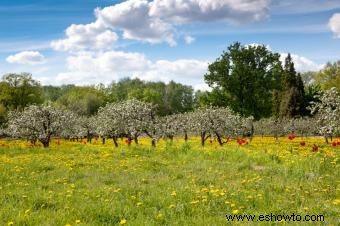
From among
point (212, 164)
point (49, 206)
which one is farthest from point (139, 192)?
point (212, 164)

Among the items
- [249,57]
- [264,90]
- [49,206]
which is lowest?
[49,206]

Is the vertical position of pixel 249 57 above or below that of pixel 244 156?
above

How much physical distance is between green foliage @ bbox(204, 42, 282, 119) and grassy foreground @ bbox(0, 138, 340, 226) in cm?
5889

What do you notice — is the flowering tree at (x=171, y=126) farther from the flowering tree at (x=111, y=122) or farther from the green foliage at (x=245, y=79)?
the green foliage at (x=245, y=79)

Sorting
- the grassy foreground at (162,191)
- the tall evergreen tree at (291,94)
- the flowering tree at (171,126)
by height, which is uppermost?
the tall evergreen tree at (291,94)

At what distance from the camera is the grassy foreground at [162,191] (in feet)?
33.6

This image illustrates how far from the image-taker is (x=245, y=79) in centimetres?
8019

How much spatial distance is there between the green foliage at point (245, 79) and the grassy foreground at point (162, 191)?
58893 millimetres

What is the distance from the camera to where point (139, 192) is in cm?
1285

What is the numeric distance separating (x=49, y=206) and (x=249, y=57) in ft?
240

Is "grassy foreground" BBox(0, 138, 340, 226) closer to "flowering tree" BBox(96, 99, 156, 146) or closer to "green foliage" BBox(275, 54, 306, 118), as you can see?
"flowering tree" BBox(96, 99, 156, 146)

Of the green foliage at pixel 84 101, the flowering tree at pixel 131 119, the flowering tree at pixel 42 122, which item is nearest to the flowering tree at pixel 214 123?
the flowering tree at pixel 131 119

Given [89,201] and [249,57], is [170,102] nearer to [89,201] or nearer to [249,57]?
[249,57]

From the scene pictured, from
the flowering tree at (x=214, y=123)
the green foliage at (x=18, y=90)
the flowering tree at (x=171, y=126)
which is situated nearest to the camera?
the flowering tree at (x=214, y=123)
